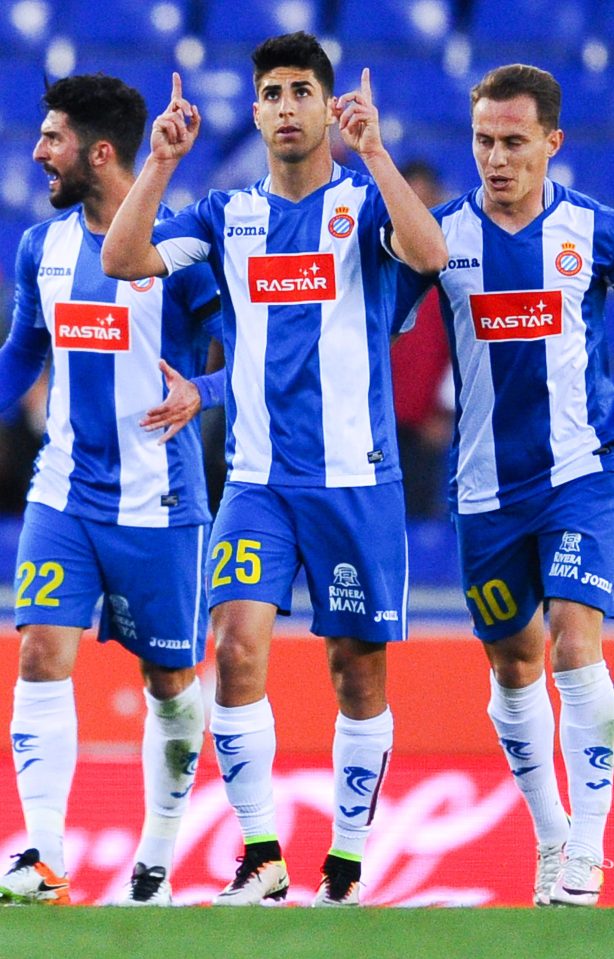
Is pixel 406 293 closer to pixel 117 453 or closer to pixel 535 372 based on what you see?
pixel 535 372

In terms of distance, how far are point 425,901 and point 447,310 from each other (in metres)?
1.70

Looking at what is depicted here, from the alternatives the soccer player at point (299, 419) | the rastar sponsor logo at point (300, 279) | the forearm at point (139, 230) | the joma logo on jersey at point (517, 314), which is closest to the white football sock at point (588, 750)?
the soccer player at point (299, 419)

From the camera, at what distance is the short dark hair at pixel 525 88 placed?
15.3 ft

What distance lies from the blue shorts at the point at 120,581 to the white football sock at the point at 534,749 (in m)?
0.92

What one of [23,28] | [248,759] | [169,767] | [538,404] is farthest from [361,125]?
[23,28]

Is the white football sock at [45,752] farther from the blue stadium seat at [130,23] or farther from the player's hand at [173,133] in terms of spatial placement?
the blue stadium seat at [130,23]

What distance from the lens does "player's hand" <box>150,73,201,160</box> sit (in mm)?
4438

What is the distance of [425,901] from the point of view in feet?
16.8

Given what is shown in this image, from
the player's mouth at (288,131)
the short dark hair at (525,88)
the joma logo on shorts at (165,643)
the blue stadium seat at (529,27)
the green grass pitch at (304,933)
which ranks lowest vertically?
the green grass pitch at (304,933)

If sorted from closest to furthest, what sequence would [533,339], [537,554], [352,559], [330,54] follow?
[352,559]
[533,339]
[537,554]
[330,54]

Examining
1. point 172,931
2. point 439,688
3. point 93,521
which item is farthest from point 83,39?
point 172,931

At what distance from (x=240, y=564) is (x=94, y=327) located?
0.98m

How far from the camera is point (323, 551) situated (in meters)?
4.57

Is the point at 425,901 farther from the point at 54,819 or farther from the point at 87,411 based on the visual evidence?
the point at 87,411
